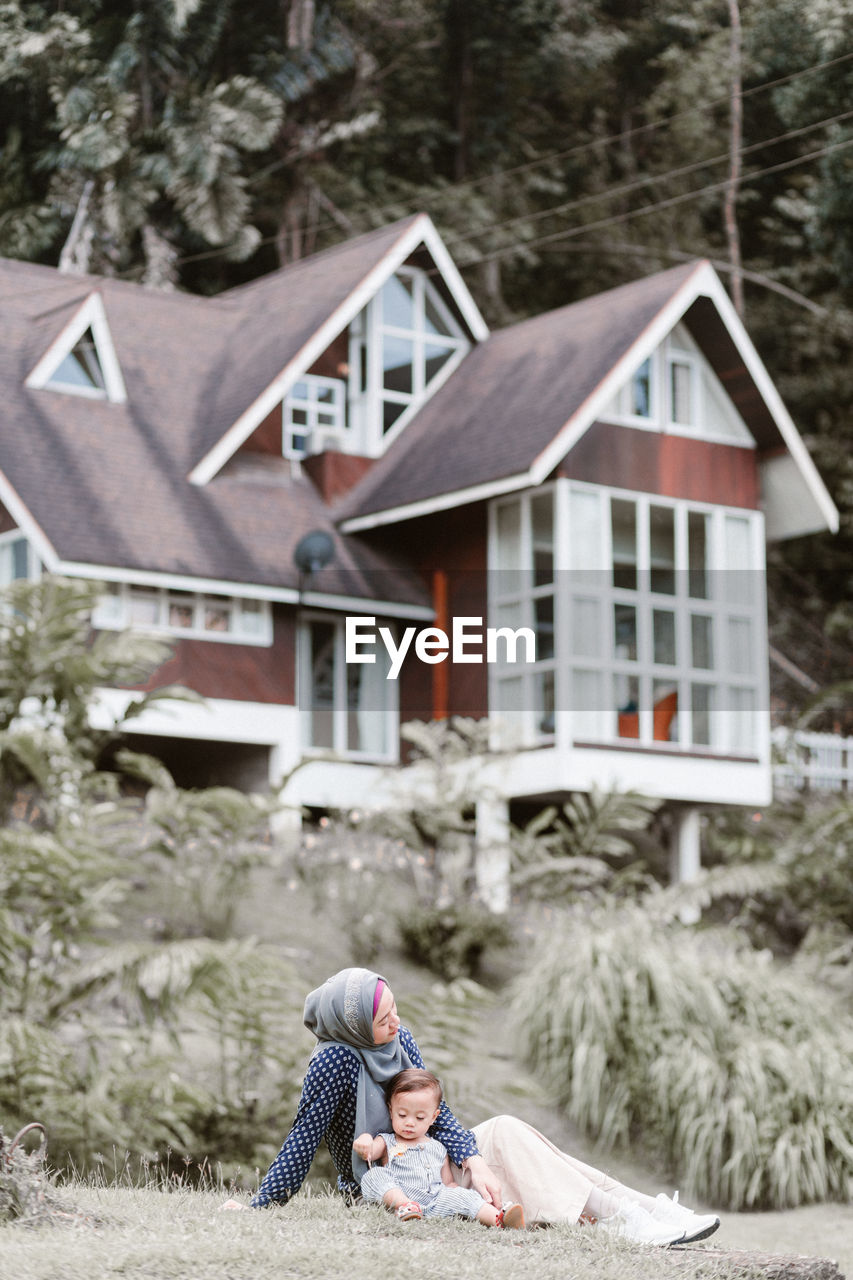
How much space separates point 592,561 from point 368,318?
4860mm

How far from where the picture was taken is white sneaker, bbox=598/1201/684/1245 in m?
7.73

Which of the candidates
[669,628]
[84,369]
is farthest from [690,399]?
[84,369]

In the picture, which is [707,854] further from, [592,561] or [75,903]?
[75,903]

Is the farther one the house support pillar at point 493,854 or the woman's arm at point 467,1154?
the house support pillar at point 493,854

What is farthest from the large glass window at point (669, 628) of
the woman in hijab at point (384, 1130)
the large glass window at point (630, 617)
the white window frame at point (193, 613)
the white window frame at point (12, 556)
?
the woman in hijab at point (384, 1130)

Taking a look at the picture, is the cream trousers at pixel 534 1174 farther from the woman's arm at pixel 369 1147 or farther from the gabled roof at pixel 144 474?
the gabled roof at pixel 144 474

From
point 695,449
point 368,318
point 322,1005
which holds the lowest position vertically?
point 322,1005

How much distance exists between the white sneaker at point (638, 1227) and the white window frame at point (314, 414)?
17450 millimetres

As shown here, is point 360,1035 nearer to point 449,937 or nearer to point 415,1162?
point 415,1162

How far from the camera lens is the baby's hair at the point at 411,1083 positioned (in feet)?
25.4

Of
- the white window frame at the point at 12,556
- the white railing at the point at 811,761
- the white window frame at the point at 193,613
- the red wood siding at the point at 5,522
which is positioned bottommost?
the white railing at the point at 811,761

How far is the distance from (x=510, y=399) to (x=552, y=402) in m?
1.16

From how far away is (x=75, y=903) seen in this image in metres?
14.3

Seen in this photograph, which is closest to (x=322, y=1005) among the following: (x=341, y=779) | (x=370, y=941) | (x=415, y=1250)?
(x=415, y=1250)
